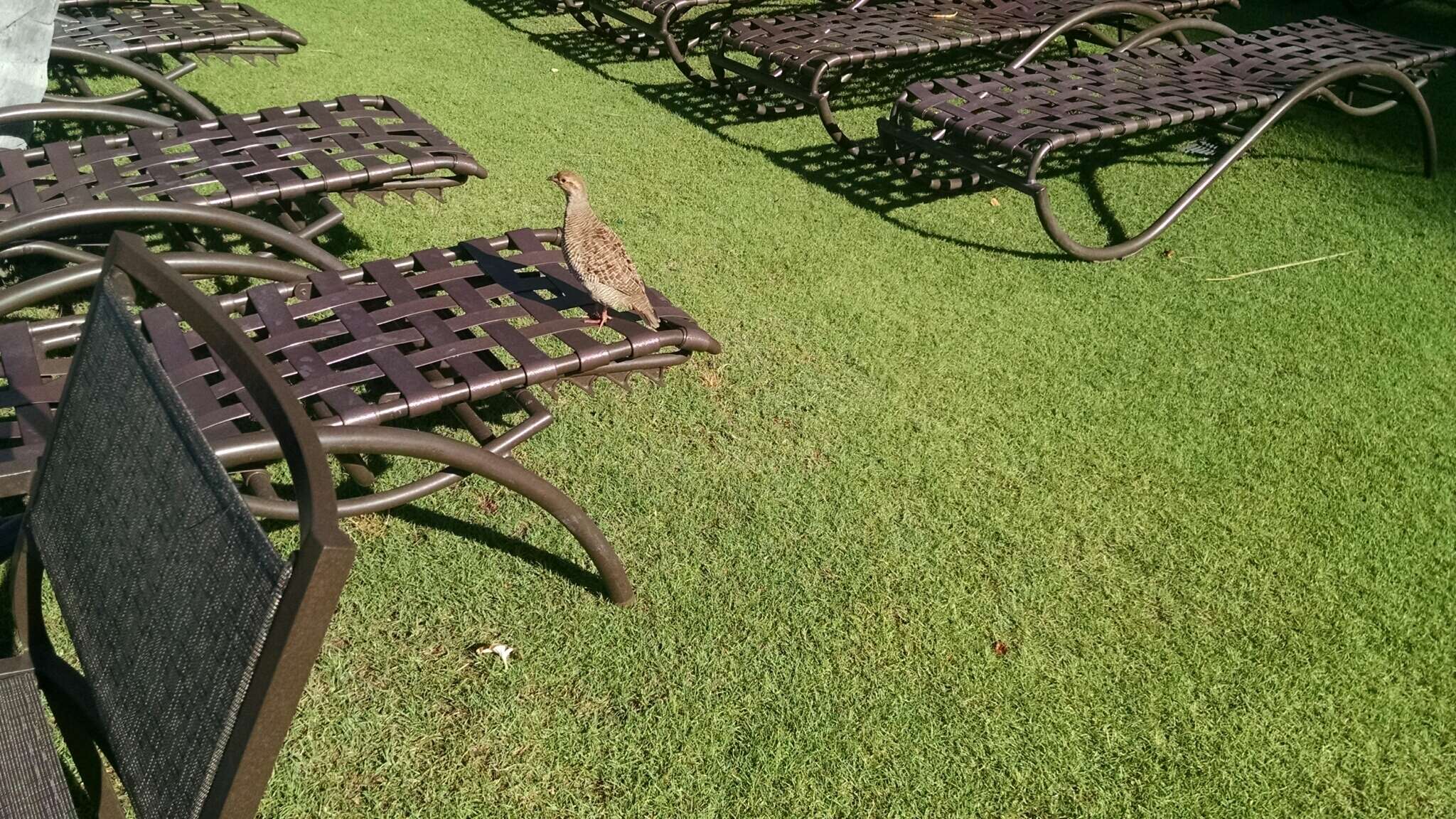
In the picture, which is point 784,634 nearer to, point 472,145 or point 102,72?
point 472,145

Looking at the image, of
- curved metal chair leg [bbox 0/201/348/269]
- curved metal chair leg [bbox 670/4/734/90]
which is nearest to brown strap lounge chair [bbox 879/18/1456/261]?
curved metal chair leg [bbox 670/4/734/90]

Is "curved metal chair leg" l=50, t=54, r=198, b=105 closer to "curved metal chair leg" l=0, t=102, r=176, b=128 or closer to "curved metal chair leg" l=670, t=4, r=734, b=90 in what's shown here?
"curved metal chair leg" l=0, t=102, r=176, b=128

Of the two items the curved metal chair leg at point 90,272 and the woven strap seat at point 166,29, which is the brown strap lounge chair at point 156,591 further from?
the woven strap seat at point 166,29

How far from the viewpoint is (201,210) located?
2.99 meters

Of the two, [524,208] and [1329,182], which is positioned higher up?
[1329,182]

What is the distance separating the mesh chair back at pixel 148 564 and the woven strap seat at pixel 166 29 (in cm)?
323

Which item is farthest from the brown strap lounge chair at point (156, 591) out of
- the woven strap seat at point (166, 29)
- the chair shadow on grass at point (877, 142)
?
the chair shadow on grass at point (877, 142)

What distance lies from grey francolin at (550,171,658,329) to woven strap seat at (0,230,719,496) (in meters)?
0.06

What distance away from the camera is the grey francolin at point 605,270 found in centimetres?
283

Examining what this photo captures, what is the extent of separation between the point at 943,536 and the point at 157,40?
355 centimetres

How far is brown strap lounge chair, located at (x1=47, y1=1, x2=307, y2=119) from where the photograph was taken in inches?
157

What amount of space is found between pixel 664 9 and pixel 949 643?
4.08 m

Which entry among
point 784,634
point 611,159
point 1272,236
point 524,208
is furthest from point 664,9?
point 784,634

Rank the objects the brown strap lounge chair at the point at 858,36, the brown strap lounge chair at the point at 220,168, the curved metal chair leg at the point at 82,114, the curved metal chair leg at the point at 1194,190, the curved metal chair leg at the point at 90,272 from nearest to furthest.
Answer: the curved metal chair leg at the point at 90,272
the brown strap lounge chair at the point at 220,168
the curved metal chair leg at the point at 82,114
the curved metal chair leg at the point at 1194,190
the brown strap lounge chair at the point at 858,36
